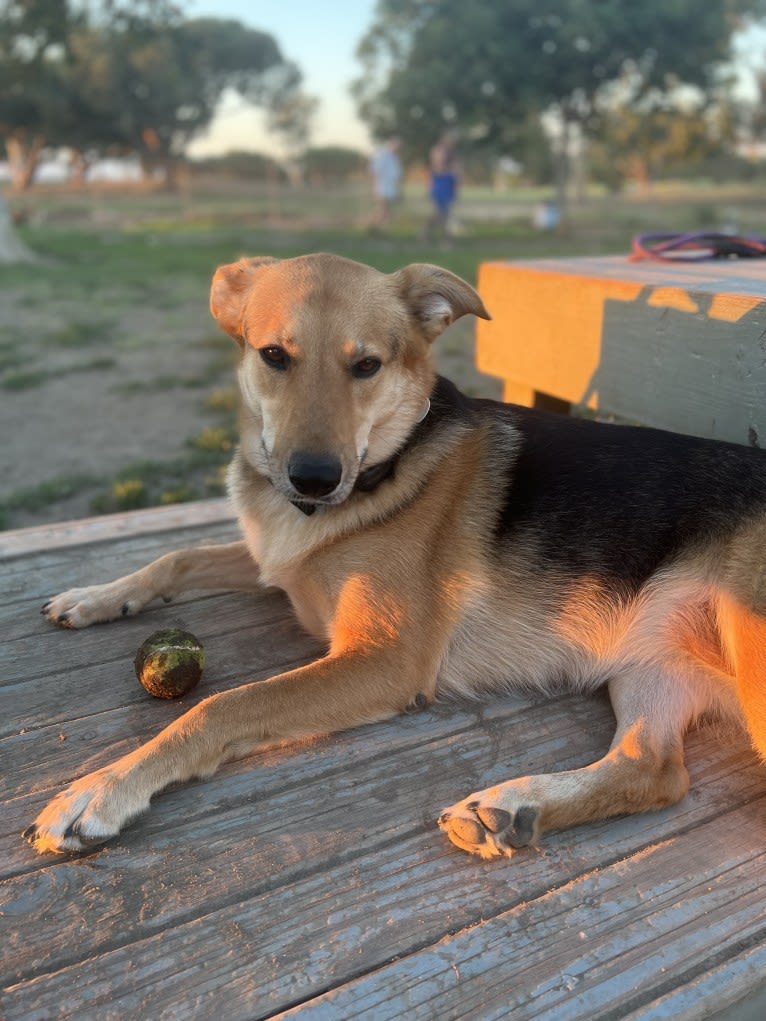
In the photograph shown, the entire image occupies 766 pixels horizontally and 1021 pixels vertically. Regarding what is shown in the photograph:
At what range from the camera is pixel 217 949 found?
1622 mm

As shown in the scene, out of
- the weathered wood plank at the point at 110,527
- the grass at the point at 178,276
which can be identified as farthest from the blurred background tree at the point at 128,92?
the weathered wood plank at the point at 110,527

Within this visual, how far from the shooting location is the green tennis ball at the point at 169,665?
7.79 ft

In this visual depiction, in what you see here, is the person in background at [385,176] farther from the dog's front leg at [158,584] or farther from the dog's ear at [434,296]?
the dog's front leg at [158,584]

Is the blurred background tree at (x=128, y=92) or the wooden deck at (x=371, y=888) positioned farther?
the blurred background tree at (x=128, y=92)

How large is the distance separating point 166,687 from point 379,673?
632mm

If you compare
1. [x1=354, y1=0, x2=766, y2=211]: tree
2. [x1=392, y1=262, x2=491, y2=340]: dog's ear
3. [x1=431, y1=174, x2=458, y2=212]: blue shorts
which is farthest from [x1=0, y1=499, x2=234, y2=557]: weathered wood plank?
[x1=354, y1=0, x2=766, y2=211]: tree

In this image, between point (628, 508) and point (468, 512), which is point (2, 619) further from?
point (628, 508)

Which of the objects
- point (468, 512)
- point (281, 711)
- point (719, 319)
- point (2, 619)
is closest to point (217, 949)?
point (281, 711)

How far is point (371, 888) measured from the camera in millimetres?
1782

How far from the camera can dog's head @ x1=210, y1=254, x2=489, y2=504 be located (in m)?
2.42

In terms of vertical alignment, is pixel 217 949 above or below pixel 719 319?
below

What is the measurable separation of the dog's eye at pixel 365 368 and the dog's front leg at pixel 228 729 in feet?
2.91

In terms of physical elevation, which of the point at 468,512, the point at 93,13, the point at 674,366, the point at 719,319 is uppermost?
the point at 93,13

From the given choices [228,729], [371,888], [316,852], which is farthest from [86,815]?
[371,888]
